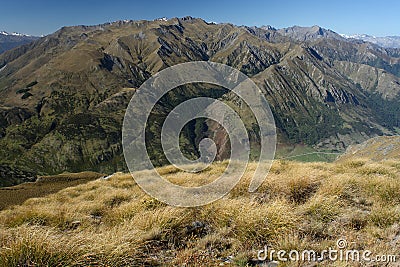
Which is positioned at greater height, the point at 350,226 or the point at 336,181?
the point at 336,181

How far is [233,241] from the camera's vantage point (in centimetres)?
696

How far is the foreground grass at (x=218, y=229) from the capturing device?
18.7ft


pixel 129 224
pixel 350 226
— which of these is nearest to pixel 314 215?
pixel 350 226

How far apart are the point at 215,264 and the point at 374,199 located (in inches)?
258

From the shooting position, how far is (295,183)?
34.4 ft

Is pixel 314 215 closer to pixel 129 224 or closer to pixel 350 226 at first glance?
pixel 350 226

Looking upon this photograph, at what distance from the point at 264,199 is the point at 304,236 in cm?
315

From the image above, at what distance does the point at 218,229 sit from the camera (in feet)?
25.0

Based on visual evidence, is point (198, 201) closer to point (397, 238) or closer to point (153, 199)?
point (153, 199)

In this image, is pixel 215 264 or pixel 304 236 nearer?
pixel 215 264

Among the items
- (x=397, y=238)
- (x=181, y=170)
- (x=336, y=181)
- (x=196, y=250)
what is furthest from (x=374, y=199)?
(x=181, y=170)

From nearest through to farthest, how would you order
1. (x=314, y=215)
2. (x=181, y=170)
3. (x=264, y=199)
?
(x=314, y=215)
(x=264, y=199)
(x=181, y=170)

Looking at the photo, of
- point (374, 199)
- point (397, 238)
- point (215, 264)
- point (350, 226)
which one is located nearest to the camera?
point (215, 264)

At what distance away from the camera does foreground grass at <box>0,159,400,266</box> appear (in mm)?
5703
